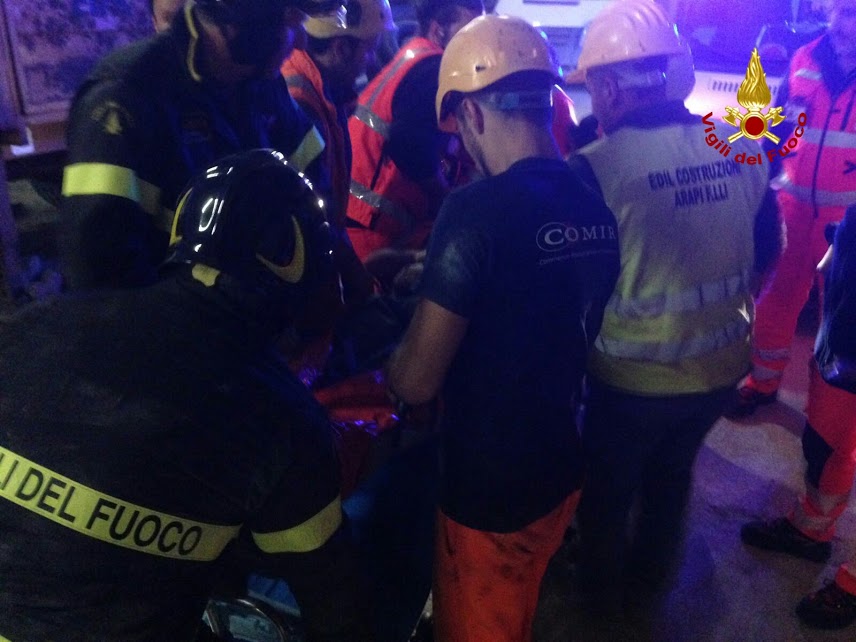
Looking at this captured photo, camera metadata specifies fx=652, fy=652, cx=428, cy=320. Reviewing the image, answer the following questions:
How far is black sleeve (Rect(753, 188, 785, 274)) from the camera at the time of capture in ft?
6.24

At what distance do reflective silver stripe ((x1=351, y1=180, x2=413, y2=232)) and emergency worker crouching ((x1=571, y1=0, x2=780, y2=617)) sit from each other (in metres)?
0.89

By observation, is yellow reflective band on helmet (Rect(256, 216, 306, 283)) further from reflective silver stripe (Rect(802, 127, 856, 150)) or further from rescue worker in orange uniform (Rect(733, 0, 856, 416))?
reflective silver stripe (Rect(802, 127, 856, 150))

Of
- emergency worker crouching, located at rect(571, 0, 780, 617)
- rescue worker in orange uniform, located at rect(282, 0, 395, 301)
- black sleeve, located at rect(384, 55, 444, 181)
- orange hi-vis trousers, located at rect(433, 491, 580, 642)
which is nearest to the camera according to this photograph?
orange hi-vis trousers, located at rect(433, 491, 580, 642)

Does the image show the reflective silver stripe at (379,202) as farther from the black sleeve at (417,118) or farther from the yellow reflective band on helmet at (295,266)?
the yellow reflective band on helmet at (295,266)

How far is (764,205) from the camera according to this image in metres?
1.90

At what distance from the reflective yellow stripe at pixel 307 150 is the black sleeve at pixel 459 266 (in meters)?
0.85

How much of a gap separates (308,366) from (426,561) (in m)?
0.65

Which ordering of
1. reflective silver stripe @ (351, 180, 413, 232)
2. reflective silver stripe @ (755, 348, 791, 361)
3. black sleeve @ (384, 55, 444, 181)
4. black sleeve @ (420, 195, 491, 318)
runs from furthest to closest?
1. reflective silver stripe @ (755, 348, 791, 361)
2. reflective silver stripe @ (351, 180, 413, 232)
3. black sleeve @ (384, 55, 444, 181)
4. black sleeve @ (420, 195, 491, 318)

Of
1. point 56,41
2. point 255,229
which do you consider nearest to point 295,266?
point 255,229

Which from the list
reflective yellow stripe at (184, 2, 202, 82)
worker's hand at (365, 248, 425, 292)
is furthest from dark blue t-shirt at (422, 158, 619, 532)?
worker's hand at (365, 248, 425, 292)

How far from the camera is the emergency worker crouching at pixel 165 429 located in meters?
0.92

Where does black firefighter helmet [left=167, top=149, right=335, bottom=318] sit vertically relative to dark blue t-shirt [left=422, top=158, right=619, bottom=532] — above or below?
above

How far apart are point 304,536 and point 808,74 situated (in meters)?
3.54

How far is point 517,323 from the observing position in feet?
4.40
